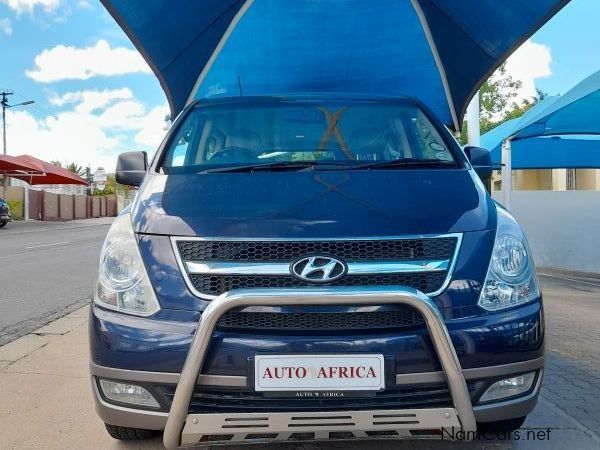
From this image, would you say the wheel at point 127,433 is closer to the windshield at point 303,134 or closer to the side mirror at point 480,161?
the windshield at point 303,134

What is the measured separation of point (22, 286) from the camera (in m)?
8.32

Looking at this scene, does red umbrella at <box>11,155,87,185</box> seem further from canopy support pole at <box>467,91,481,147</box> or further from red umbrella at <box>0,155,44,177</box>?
canopy support pole at <box>467,91,481,147</box>

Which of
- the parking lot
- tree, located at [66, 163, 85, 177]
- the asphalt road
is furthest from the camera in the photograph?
tree, located at [66, 163, 85, 177]

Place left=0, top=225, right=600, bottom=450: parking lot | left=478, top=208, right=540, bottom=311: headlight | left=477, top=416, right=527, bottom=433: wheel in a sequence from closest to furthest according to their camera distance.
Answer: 1. left=478, top=208, right=540, bottom=311: headlight
2. left=477, top=416, right=527, bottom=433: wheel
3. left=0, top=225, right=600, bottom=450: parking lot

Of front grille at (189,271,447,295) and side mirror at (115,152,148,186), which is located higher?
side mirror at (115,152,148,186)

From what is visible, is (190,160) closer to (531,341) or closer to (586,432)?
(531,341)

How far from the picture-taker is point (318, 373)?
7.32 feet

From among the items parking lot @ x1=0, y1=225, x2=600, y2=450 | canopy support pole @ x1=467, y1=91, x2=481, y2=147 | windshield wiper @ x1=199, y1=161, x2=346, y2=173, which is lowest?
parking lot @ x1=0, y1=225, x2=600, y2=450

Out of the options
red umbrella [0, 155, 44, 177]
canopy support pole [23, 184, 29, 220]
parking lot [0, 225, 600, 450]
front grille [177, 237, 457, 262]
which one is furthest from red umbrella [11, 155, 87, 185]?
front grille [177, 237, 457, 262]

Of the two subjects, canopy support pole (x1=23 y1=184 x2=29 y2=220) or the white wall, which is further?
canopy support pole (x1=23 y1=184 x2=29 y2=220)

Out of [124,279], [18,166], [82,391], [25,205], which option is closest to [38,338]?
[82,391]

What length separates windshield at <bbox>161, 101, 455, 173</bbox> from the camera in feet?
11.6

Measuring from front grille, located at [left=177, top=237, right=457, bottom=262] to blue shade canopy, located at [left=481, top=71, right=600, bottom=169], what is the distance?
7838 mm

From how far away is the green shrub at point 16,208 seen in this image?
1265 inches
